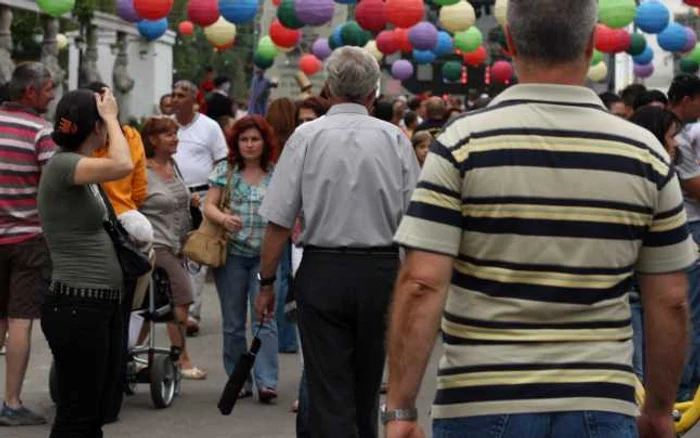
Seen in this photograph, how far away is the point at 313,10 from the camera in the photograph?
19.0 m

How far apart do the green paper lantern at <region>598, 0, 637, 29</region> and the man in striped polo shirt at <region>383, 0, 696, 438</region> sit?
15425 millimetres

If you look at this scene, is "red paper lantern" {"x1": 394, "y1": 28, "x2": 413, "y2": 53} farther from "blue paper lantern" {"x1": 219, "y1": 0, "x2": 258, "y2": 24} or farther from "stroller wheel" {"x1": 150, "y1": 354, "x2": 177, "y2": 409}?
"stroller wheel" {"x1": 150, "y1": 354, "x2": 177, "y2": 409}

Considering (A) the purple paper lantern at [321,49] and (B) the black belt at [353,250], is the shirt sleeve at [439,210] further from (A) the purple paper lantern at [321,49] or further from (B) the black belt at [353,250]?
(A) the purple paper lantern at [321,49]

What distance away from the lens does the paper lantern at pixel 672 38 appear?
23.5 meters

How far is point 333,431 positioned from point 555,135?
10.9 feet

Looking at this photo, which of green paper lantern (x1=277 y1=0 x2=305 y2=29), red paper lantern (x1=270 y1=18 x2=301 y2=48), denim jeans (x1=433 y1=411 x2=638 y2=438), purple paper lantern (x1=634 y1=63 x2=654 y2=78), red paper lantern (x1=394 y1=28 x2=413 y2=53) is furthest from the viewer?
purple paper lantern (x1=634 y1=63 x2=654 y2=78)

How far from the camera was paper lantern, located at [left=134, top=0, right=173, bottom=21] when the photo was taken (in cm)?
1764

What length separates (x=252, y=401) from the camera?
411 inches

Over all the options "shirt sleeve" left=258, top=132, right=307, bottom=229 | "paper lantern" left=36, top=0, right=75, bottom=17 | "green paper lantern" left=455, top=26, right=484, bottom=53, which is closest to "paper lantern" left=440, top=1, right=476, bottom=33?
"green paper lantern" left=455, top=26, right=484, bottom=53

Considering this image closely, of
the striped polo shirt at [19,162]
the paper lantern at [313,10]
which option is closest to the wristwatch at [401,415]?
the striped polo shirt at [19,162]

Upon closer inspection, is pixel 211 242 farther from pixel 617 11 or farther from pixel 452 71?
pixel 452 71

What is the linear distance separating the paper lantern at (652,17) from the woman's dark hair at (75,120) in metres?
14.9

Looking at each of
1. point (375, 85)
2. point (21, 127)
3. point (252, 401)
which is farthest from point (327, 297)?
point (252, 401)

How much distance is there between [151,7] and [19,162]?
8669mm
